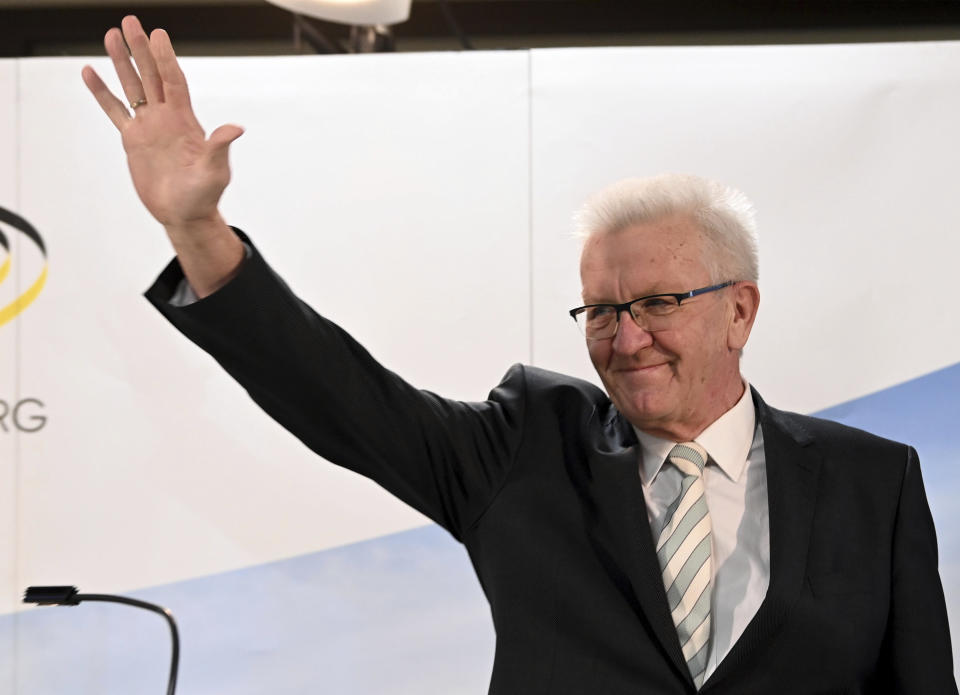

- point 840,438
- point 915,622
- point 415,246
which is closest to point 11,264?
point 415,246

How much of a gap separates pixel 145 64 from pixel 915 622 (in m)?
1.21

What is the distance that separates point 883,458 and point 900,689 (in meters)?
0.32

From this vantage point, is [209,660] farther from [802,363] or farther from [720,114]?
[720,114]

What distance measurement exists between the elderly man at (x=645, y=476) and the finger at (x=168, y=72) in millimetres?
74

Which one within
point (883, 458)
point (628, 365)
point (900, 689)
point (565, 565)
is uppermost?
point (628, 365)

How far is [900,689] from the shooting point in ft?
4.76

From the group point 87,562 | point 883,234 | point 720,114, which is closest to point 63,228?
point 87,562

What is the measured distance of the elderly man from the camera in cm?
132

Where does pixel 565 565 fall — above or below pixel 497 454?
below

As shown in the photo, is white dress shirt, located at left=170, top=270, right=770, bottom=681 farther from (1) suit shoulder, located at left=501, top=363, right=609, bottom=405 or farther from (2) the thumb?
(2) the thumb

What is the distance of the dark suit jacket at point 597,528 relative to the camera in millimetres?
1344

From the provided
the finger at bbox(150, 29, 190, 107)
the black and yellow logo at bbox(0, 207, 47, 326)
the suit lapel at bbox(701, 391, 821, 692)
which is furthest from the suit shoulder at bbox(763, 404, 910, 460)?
the black and yellow logo at bbox(0, 207, 47, 326)

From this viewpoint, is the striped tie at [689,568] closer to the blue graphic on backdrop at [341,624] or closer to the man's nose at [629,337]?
the man's nose at [629,337]

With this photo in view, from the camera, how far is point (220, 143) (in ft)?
3.62
